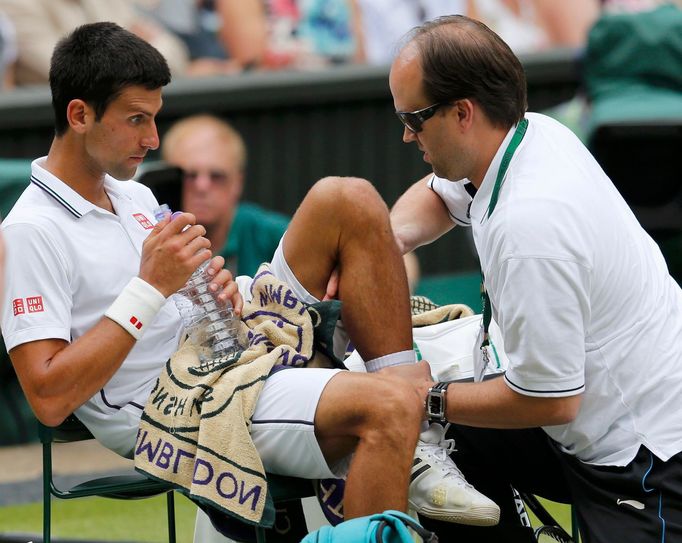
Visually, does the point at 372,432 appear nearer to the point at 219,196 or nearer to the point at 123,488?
the point at 123,488

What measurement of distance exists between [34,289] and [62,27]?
4350 millimetres

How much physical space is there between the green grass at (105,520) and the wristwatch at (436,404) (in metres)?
1.89

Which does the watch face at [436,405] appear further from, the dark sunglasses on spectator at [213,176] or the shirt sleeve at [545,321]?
the dark sunglasses on spectator at [213,176]

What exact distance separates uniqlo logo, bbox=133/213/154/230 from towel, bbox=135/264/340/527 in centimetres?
45

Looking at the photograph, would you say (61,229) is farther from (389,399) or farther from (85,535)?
(85,535)

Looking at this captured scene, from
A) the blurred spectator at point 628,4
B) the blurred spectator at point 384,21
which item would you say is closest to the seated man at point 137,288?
the blurred spectator at point 384,21

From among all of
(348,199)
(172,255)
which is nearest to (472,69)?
(348,199)

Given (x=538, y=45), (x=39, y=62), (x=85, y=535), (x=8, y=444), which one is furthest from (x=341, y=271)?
(x=538, y=45)

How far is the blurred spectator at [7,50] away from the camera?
7.18 m

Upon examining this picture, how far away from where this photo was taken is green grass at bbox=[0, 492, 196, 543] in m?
5.14

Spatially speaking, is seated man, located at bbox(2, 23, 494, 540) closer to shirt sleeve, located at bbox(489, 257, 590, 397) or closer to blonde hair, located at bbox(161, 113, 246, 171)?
shirt sleeve, located at bbox(489, 257, 590, 397)

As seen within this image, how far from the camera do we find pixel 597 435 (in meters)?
3.43

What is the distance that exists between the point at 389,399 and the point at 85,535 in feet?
7.19

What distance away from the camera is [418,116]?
3.39 m
